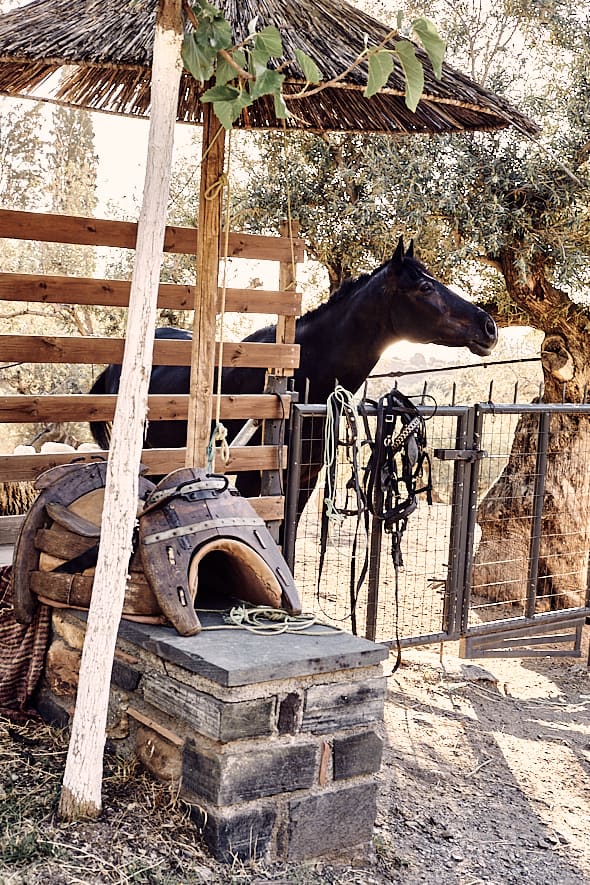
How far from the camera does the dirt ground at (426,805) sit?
2791 millimetres

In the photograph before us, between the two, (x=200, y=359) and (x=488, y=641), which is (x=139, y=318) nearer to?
(x=200, y=359)

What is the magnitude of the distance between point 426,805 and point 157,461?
231cm

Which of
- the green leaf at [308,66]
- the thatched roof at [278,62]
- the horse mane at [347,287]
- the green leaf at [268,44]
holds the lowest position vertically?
the horse mane at [347,287]

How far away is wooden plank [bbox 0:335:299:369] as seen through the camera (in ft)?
15.3

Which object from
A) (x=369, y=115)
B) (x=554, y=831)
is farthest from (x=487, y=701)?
(x=369, y=115)

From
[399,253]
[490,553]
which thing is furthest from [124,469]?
[490,553]

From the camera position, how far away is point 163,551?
3.32 metres

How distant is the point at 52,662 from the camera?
3.79m

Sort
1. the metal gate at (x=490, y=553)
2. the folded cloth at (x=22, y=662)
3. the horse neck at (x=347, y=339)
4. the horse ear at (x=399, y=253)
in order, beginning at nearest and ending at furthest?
1. the folded cloth at (x=22, y=662)
2. the metal gate at (x=490, y=553)
3. the horse ear at (x=399, y=253)
4. the horse neck at (x=347, y=339)

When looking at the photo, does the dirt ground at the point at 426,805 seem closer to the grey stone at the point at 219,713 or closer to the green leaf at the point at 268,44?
the grey stone at the point at 219,713

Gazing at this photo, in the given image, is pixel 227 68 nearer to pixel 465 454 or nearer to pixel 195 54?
pixel 195 54

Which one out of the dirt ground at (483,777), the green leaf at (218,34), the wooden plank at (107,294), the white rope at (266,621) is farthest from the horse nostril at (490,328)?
the green leaf at (218,34)

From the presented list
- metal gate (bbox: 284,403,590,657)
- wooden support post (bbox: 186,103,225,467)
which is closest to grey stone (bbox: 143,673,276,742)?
wooden support post (bbox: 186,103,225,467)

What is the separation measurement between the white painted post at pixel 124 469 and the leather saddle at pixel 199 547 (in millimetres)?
351
